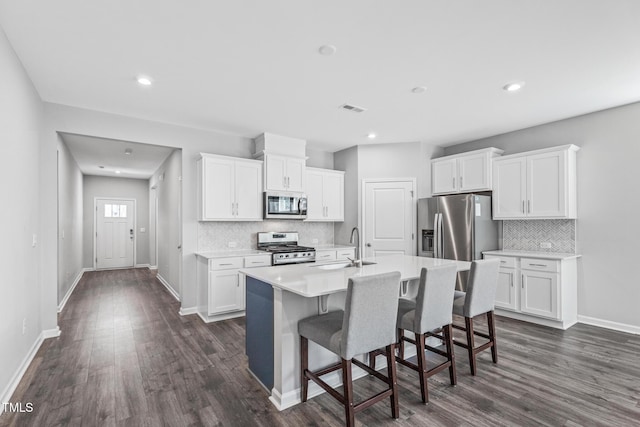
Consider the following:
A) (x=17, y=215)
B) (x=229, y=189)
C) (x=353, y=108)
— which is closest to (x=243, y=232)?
(x=229, y=189)

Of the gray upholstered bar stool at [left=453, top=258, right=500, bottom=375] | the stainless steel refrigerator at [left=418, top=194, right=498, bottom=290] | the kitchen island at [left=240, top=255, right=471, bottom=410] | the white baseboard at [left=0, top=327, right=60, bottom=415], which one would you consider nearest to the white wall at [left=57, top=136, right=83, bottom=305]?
the white baseboard at [left=0, top=327, right=60, bottom=415]

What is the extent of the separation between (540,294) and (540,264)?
1.23 ft

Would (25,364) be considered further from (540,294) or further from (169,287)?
(540,294)

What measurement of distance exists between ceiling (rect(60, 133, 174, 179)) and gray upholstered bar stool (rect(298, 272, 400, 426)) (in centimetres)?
370

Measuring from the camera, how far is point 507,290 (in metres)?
4.31

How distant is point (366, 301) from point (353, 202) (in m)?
3.87

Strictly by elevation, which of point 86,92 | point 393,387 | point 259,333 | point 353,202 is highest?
point 86,92

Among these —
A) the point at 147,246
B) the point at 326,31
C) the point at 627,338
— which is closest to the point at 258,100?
the point at 326,31

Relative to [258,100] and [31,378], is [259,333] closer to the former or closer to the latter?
[31,378]

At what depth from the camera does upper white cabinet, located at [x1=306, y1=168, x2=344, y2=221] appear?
557 cm

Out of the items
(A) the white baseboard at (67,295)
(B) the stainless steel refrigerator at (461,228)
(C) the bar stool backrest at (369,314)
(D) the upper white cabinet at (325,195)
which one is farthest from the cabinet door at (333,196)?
(A) the white baseboard at (67,295)

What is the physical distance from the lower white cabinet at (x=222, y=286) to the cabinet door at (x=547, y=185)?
3.80 meters

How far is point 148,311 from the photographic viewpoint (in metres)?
4.63

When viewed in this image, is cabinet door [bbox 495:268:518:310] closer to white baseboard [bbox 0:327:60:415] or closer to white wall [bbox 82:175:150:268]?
white baseboard [bbox 0:327:60:415]
